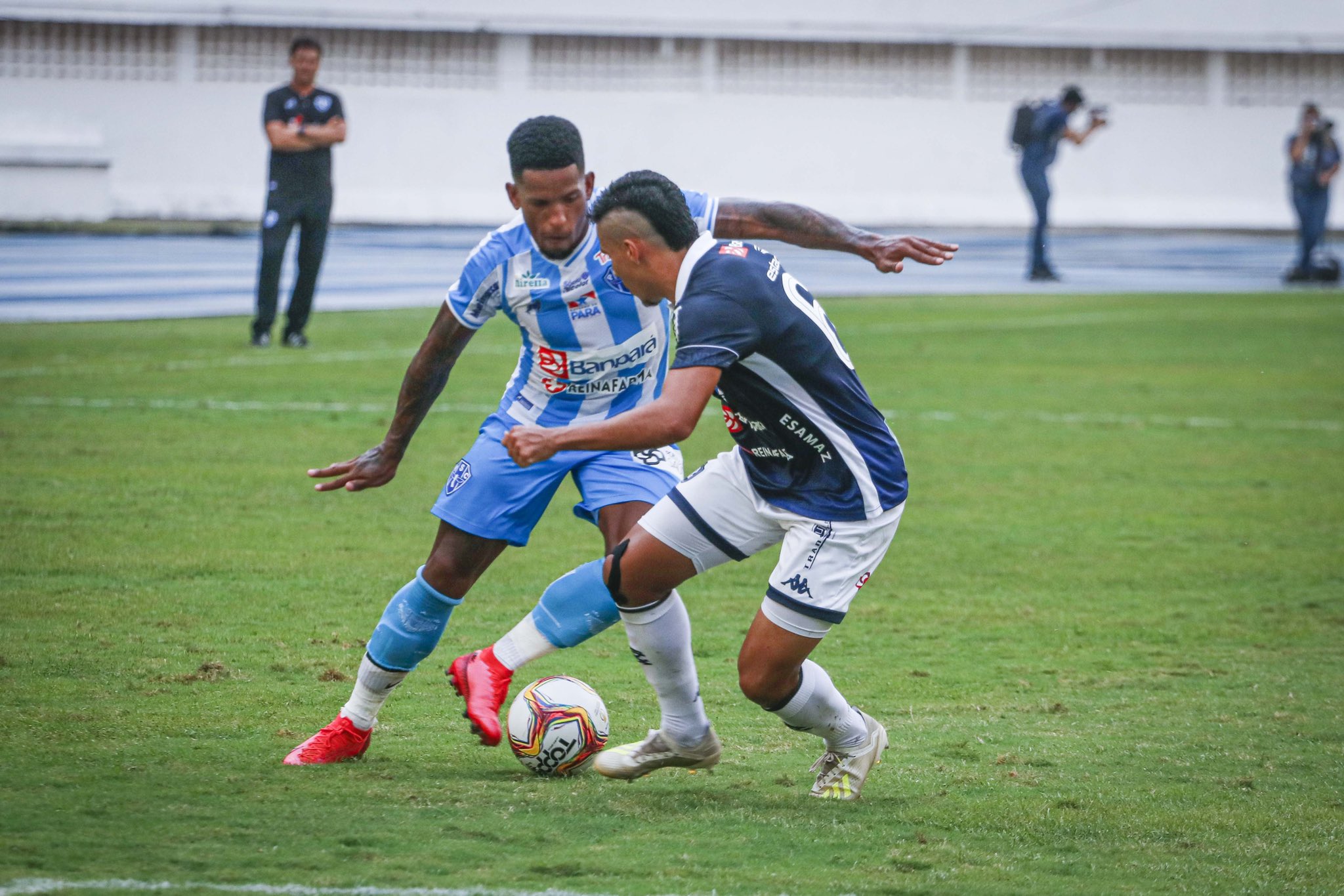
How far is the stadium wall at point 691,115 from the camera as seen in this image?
28312 millimetres

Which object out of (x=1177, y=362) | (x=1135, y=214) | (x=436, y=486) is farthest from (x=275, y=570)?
(x=1135, y=214)

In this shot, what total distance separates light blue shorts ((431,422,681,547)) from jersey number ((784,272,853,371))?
28.1 inches

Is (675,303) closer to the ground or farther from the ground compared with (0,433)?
farther from the ground

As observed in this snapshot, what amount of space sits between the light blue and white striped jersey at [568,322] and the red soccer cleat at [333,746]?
1.06 meters

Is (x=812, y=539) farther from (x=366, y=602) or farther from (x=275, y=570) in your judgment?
(x=275, y=570)

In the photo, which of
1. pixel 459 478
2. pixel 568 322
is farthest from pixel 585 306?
pixel 459 478

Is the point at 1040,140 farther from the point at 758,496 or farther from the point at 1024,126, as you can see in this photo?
the point at 758,496

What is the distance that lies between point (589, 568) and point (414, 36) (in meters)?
26.0

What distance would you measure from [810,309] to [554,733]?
4.55 feet

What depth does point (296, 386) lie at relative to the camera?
12.2 m

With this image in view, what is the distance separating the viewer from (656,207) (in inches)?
162

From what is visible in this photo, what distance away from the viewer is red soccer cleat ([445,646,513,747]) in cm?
457

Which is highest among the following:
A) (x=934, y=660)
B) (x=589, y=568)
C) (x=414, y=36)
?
(x=414, y=36)

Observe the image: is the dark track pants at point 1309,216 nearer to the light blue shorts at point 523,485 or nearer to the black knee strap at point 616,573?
the light blue shorts at point 523,485
